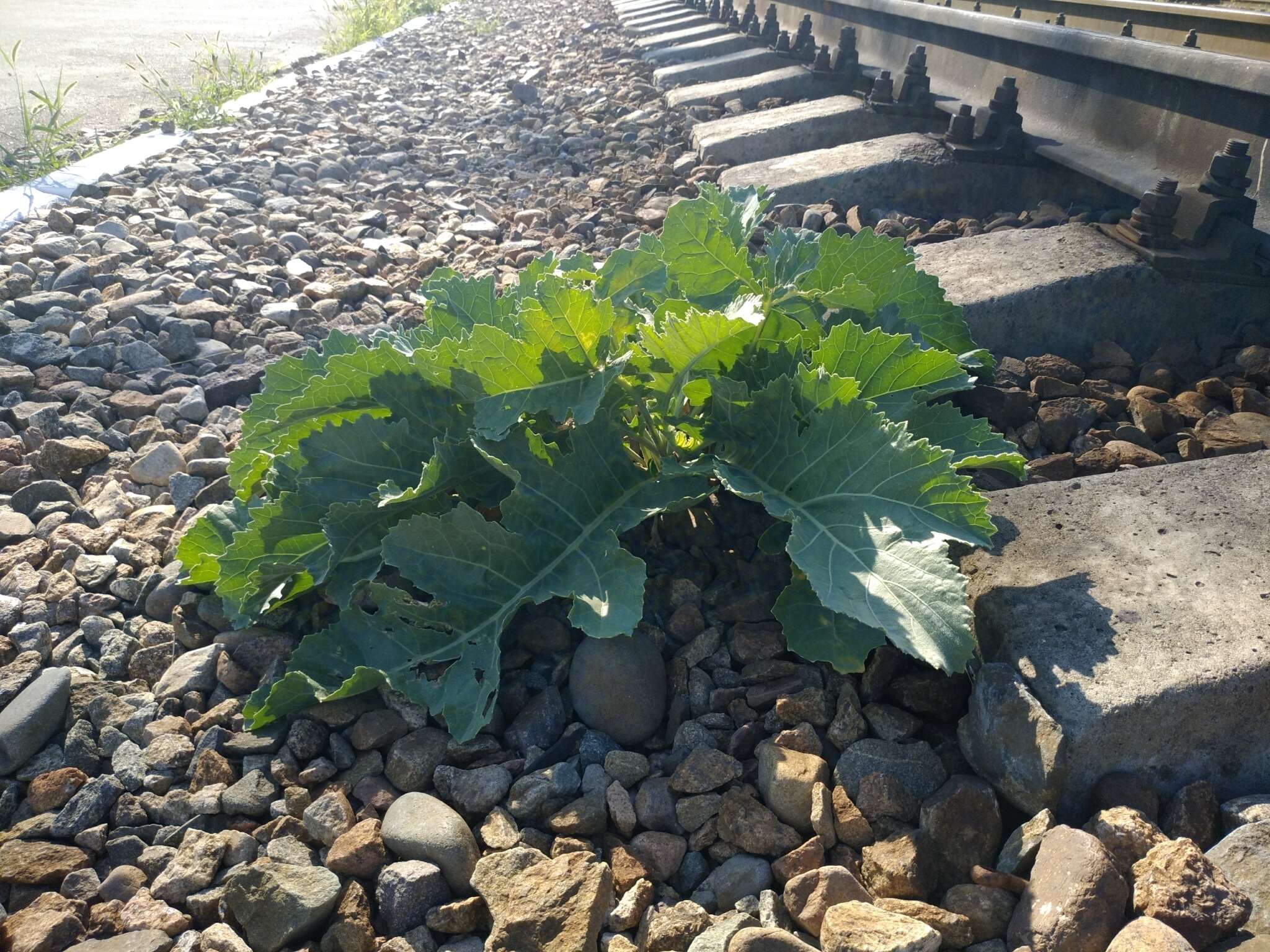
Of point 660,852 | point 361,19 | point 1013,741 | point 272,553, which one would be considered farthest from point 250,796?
point 361,19

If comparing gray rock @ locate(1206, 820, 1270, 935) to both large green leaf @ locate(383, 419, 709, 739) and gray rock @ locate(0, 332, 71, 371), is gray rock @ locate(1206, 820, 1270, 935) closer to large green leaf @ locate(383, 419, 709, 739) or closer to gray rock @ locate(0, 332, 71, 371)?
large green leaf @ locate(383, 419, 709, 739)

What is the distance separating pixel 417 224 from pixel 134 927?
4.07 meters

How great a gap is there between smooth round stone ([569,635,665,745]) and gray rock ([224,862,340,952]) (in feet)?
1.95

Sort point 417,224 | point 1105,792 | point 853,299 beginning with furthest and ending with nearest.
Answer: point 417,224 < point 853,299 < point 1105,792

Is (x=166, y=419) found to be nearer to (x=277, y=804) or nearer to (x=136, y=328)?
(x=136, y=328)

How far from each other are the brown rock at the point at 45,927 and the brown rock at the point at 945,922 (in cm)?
138

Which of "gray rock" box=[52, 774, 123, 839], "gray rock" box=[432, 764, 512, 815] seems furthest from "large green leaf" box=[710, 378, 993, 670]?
"gray rock" box=[52, 774, 123, 839]

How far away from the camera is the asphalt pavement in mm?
8328

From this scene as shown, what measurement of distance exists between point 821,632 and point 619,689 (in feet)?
1.42

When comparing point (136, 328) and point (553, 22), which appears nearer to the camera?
point (136, 328)

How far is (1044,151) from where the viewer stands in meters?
4.23

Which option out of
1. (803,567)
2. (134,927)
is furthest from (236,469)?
(803,567)

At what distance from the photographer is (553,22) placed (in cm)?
1407

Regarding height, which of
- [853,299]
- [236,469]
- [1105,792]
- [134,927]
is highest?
[853,299]
